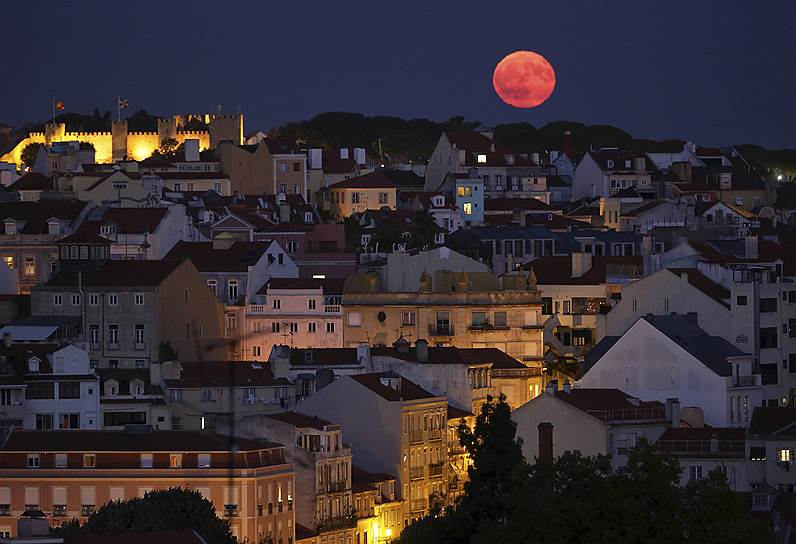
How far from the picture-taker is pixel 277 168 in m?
134

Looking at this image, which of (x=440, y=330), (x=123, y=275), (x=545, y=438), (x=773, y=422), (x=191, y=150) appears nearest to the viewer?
(x=545, y=438)

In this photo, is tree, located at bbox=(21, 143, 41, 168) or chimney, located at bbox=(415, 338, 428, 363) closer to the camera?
chimney, located at bbox=(415, 338, 428, 363)

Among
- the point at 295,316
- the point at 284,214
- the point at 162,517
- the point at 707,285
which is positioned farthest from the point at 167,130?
the point at 162,517

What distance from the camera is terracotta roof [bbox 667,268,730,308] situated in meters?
93.0

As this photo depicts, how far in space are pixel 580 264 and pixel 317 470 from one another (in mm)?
30125

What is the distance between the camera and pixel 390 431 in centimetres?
8488

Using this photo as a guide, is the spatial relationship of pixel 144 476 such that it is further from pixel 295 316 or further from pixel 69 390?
pixel 295 316

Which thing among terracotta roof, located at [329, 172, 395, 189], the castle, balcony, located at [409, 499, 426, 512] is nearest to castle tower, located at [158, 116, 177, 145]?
the castle

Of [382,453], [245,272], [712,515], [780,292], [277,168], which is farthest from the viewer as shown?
[277,168]

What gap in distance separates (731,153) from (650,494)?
9140 centimetres

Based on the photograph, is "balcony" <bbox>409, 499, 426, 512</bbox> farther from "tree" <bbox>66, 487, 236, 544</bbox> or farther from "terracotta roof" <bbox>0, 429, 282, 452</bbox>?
"tree" <bbox>66, 487, 236, 544</bbox>

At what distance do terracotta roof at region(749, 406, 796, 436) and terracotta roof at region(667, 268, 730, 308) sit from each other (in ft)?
36.0

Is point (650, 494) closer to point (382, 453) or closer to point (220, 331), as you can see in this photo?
point (382, 453)

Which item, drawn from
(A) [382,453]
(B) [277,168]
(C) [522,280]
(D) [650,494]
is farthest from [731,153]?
(D) [650,494]
